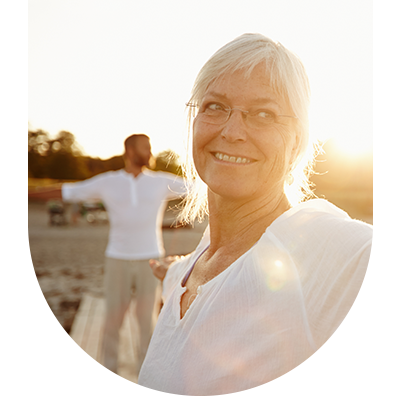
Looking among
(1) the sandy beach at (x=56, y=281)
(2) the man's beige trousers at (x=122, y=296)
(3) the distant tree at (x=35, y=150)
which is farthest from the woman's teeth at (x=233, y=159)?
(2) the man's beige trousers at (x=122, y=296)

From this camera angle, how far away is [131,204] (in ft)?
10.9

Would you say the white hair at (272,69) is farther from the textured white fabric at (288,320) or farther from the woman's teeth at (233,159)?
the textured white fabric at (288,320)

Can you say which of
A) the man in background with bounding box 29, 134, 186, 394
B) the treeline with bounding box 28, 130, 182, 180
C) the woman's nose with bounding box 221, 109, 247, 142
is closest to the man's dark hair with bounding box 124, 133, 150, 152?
the man in background with bounding box 29, 134, 186, 394

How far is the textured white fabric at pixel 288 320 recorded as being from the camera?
79cm

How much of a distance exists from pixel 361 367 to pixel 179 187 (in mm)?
2638

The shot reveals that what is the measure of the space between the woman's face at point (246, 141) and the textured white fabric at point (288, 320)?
0.22 metres

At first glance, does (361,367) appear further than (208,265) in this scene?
No

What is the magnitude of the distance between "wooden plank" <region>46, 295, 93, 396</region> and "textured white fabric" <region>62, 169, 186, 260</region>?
3.93 feet

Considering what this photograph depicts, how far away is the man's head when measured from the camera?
340 cm
